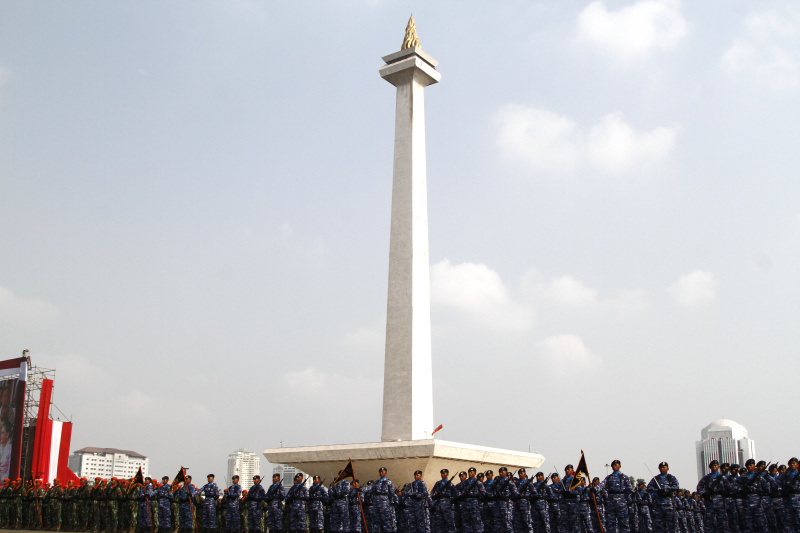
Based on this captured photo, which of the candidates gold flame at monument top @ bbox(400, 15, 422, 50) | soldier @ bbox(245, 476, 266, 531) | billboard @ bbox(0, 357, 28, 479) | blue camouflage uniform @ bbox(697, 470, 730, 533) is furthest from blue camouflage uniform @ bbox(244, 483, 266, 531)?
billboard @ bbox(0, 357, 28, 479)

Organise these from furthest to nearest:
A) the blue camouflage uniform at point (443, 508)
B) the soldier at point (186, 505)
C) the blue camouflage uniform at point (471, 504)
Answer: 1. the soldier at point (186, 505)
2. the blue camouflage uniform at point (443, 508)
3. the blue camouflage uniform at point (471, 504)

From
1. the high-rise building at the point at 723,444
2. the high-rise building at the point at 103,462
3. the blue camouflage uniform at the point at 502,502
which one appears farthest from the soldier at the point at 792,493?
the high-rise building at the point at 103,462

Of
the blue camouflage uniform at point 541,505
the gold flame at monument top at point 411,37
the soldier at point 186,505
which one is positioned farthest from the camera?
the gold flame at monument top at point 411,37

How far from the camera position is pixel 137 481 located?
19297 mm

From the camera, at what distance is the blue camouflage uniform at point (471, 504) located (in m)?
15.2

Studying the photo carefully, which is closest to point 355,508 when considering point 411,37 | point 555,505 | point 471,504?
point 471,504

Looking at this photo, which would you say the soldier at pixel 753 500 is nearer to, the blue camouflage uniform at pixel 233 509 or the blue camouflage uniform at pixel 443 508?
the blue camouflage uniform at pixel 443 508

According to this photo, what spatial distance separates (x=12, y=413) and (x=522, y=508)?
26.4 meters

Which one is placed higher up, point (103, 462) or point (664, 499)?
point (103, 462)

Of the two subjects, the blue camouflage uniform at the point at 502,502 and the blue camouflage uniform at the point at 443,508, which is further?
the blue camouflage uniform at the point at 443,508

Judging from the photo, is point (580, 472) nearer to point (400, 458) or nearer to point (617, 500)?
point (617, 500)

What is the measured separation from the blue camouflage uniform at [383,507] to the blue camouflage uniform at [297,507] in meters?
1.52

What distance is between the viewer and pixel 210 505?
17.6m

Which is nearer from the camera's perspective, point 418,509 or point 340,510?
point 418,509
